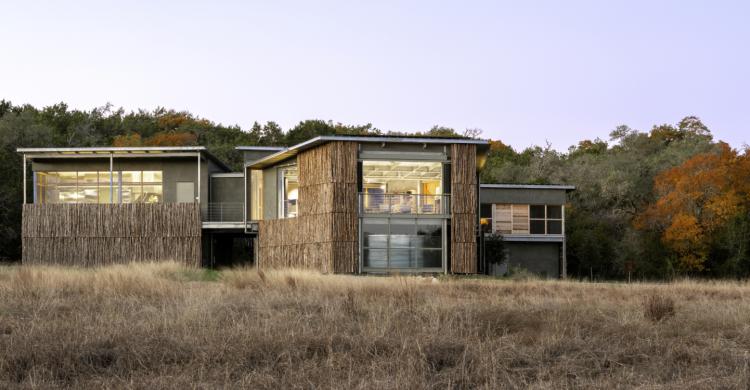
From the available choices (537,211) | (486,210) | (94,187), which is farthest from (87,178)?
(537,211)

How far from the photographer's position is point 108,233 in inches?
1342

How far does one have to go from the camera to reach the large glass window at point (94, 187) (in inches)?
1410

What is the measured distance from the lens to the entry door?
118ft

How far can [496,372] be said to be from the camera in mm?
9516

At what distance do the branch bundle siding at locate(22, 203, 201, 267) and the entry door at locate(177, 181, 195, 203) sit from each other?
1711 mm

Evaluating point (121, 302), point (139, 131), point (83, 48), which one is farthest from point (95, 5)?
point (139, 131)

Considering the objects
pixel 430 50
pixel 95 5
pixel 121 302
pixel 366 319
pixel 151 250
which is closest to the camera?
pixel 366 319

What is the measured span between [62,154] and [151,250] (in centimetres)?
525

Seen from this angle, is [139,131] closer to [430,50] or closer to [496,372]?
[430,50]

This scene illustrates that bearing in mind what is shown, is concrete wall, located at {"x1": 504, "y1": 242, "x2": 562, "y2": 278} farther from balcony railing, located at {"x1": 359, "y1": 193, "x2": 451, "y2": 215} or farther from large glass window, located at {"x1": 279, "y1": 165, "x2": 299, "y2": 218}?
large glass window, located at {"x1": 279, "y1": 165, "x2": 299, "y2": 218}

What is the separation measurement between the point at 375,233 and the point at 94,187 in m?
12.3

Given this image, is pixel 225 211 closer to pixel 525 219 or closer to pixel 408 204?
pixel 408 204

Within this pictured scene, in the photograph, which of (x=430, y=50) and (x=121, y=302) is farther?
(x=430, y=50)

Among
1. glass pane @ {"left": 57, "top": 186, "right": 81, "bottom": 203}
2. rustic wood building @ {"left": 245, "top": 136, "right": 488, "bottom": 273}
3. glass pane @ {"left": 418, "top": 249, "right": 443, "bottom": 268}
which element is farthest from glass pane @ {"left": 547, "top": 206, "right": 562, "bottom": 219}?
glass pane @ {"left": 57, "top": 186, "right": 81, "bottom": 203}
